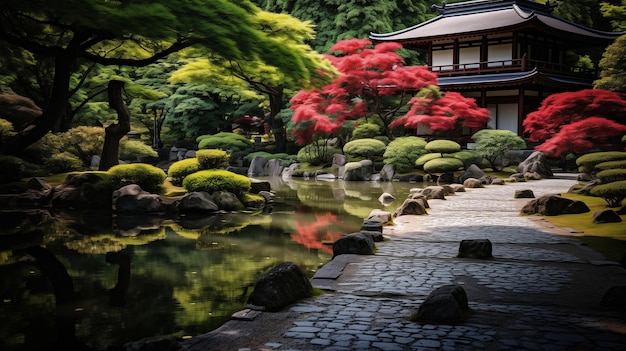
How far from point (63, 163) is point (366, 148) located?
15.2 metres

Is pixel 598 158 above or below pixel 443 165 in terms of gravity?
above

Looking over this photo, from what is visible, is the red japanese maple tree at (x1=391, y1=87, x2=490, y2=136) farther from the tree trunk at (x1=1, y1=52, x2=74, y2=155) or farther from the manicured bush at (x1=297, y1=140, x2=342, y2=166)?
the tree trunk at (x1=1, y1=52, x2=74, y2=155)

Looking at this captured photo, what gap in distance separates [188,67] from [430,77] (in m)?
13.2

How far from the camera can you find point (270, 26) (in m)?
18.5

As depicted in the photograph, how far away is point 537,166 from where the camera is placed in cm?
2586

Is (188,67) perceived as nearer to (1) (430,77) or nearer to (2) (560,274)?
(1) (430,77)

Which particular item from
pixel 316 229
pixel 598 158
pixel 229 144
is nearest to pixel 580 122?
pixel 598 158

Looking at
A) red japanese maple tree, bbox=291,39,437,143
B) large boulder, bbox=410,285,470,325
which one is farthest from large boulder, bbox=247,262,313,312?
red japanese maple tree, bbox=291,39,437,143

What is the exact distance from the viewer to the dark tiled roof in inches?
1286

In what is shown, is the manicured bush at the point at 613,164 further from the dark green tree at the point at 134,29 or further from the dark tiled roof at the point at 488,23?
the dark tiled roof at the point at 488,23

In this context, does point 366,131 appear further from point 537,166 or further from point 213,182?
point 213,182

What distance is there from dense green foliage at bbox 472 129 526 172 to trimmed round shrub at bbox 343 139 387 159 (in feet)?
16.5

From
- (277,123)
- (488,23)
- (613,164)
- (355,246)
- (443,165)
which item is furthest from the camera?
(277,123)

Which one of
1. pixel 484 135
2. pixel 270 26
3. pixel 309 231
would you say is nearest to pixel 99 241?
pixel 309 231
